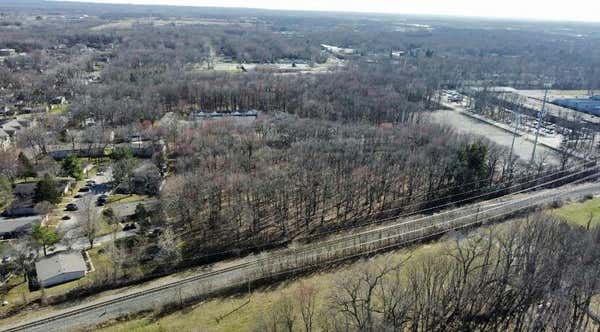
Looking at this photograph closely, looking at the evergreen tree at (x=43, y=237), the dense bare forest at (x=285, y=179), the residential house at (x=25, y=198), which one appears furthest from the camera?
the residential house at (x=25, y=198)

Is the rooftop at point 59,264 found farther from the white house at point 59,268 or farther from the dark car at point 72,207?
the dark car at point 72,207

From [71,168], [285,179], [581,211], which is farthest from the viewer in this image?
[71,168]

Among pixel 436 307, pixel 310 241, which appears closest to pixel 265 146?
pixel 310 241

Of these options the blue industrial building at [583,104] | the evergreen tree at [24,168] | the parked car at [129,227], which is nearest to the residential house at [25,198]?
the evergreen tree at [24,168]

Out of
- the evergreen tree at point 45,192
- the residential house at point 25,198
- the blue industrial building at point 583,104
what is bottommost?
the residential house at point 25,198

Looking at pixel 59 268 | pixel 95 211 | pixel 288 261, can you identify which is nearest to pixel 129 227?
pixel 95 211

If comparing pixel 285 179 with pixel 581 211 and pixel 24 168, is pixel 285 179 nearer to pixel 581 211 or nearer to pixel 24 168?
pixel 24 168

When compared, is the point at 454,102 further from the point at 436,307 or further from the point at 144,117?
the point at 436,307
